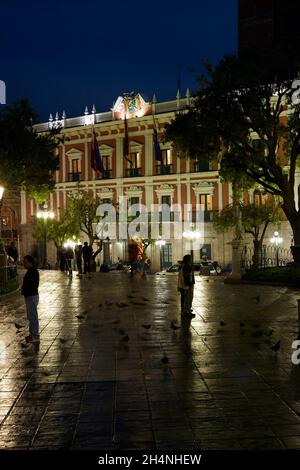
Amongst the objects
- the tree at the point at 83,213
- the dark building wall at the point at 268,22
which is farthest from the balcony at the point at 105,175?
the dark building wall at the point at 268,22

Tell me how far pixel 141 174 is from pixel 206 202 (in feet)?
19.2

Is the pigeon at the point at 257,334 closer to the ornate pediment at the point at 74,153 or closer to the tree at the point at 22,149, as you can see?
the tree at the point at 22,149

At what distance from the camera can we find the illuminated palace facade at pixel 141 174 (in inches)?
1633

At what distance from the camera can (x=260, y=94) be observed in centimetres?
1952

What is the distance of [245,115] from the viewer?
65.3ft

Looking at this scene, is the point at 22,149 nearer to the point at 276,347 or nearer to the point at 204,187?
the point at 276,347

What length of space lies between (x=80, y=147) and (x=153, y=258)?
11319 mm

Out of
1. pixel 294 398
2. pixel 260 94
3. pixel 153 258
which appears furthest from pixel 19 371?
pixel 153 258

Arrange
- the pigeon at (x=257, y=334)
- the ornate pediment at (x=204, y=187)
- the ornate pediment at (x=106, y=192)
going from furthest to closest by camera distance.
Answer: the ornate pediment at (x=106, y=192) < the ornate pediment at (x=204, y=187) < the pigeon at (x=257, y=334)

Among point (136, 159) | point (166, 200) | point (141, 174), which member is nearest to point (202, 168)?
point (166, 200)

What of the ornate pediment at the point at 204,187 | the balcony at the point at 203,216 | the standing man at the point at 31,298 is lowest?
the standing man at the point at 31,298

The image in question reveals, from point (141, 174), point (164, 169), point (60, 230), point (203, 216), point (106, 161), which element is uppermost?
point (106, 161)

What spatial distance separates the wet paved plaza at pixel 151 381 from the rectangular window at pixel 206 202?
95.1 feet

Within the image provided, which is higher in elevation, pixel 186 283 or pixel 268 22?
pixel 268 22
